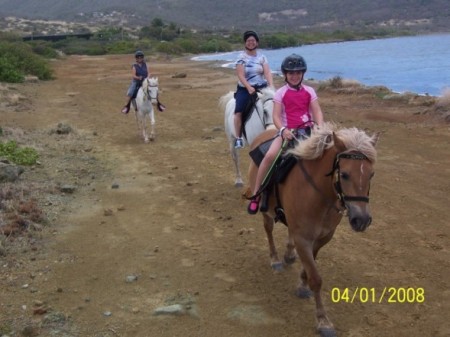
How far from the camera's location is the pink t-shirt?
531 cm

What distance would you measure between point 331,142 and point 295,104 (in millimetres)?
1034

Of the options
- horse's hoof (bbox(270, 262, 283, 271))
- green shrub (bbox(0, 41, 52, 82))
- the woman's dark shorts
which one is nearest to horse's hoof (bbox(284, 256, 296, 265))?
horse's hoof (bbox(270, 262, 283, 271))

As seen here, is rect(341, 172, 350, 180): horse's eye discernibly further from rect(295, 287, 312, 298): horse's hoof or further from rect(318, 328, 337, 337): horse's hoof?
rect(295, 287, 312, 298): horse's hoof

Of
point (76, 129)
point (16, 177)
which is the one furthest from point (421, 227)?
point (76, 129)

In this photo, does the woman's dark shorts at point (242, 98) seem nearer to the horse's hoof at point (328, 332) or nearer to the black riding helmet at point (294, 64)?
the black riding helmet at point (294, 64)

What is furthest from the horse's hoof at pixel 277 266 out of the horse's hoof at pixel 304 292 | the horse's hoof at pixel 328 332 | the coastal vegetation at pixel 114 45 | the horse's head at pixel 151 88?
the coastal vegetation at pixel 114 45

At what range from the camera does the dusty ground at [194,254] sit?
16.1 ft

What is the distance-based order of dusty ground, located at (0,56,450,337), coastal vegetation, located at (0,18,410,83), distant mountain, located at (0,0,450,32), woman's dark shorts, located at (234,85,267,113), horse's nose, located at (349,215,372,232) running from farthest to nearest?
distant mountain, located at (0,0,450,32)
coastal vegetation, located at (0,18,410,83)
woman's dark shorts, located at (234,85,267,113)
dusty ground, located at (0,56,450,337)
horse's nose, located at (349,215,372,232)

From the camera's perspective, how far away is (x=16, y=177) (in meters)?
9.12

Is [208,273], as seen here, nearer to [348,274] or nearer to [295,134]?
[348,274]

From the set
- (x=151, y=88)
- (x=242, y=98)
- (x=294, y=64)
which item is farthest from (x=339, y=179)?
(x=151, y=88)

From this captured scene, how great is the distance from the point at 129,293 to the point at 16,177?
4.65m
